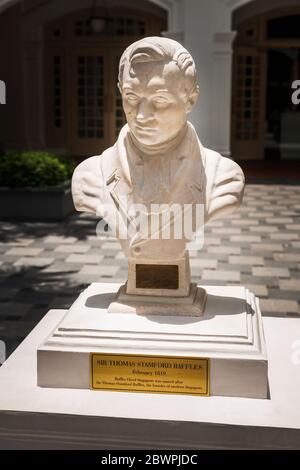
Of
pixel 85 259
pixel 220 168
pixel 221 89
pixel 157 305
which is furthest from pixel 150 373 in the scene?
pixel 221 89

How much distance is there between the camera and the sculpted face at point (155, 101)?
2.90 meters

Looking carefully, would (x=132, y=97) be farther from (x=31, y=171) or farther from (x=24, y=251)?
(x=31, y=171)

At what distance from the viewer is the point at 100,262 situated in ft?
22.5

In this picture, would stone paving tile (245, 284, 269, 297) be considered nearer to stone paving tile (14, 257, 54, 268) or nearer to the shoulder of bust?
stone paving tile (14, 257, 54, 268)

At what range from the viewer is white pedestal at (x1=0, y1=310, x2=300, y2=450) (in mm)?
2777

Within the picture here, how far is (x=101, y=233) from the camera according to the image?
8195 millimetres

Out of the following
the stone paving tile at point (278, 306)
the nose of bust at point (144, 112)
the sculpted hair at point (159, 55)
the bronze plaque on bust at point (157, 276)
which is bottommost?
the stone paving tile at point (278, 306)

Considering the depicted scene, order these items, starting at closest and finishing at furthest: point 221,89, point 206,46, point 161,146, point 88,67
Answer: point 161,146 → point 206,46 → point 221,89 → point 88,67

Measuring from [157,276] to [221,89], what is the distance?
9114 millimetres

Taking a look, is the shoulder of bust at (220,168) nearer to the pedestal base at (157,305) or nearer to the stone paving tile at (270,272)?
the pedestal base at (157,305)

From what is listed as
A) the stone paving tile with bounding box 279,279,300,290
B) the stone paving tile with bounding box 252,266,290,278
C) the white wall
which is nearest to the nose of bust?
the stone paving tile with bounding box 279,279,300,290

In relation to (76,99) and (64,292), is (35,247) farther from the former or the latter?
(76,99)

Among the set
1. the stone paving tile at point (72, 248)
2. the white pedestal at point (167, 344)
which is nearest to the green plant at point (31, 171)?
the stone paving tile at point (72, 248)
